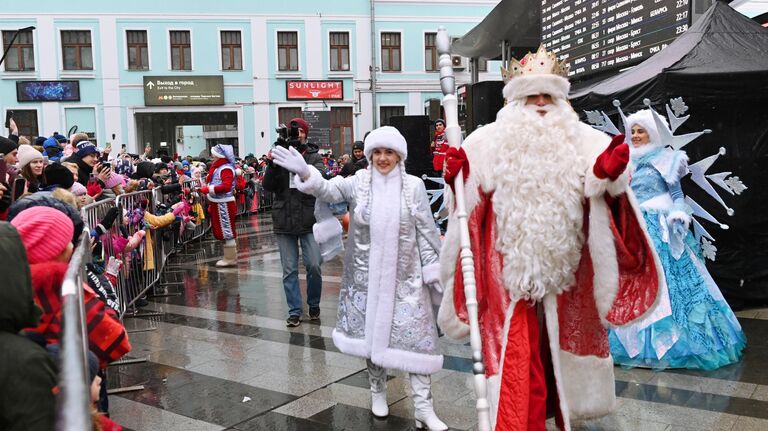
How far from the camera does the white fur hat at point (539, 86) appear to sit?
3.40m

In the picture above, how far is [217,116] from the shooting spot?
104 ft

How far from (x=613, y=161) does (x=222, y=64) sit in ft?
94.5

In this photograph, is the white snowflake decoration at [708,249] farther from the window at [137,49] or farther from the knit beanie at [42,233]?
the window at [137,49]

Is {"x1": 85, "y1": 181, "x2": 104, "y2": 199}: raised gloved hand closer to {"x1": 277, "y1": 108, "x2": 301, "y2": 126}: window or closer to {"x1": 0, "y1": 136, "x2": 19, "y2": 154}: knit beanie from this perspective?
{"x1": 0, "y1": 136, "x2": 19, "y2": 154}: knit beanie

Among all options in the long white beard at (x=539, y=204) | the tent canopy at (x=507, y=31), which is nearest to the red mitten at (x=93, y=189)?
the long white beard at (x=539, y=204)

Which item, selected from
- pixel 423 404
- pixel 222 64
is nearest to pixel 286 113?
pixel 222 64

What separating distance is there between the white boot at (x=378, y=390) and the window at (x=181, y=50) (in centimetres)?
2784

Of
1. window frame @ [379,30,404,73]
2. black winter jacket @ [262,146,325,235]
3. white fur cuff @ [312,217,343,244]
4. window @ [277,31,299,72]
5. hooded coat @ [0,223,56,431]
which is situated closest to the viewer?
hooded coat @ [0,223,56,431]

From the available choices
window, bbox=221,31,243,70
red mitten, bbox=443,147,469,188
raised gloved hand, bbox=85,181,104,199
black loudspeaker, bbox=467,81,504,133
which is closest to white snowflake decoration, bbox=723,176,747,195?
red mitten, bbox=443,147,469,188

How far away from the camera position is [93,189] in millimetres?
6578

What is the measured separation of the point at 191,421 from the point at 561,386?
91.7 inches

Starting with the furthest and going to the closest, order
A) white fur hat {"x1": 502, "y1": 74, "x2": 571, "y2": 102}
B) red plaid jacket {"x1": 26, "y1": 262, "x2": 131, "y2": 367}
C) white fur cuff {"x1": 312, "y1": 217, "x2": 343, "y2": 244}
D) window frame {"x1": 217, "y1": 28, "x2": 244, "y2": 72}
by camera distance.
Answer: window frame {"x1": 217, "y1": 28, "x2": 244, "y2": 72}
white fur cuff {"x1": 312, "y1": 217, "x2": 343, "y2": 244}
white fur hat {"x1": 502, "y1": 74, "x2": 571, "y2": 102}
red plaid jacket {"x1": 26, "y1": 262, "x2": 131, "y2": 367}

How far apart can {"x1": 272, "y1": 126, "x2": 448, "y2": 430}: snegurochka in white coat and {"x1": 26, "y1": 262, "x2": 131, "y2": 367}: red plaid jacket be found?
1.66 metres

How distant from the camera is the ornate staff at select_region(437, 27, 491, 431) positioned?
9.77 feet
